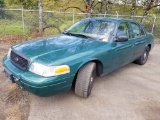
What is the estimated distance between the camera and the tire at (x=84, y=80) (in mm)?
3531

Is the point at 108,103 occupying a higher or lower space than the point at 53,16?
lower

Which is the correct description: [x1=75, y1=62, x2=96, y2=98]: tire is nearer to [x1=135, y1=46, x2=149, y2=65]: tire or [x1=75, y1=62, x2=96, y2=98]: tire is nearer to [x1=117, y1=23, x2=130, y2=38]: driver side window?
[x1=117, y1=23, x2=130, y2=38]: driver side window

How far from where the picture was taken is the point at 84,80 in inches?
140

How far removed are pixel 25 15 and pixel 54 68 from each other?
31.9 ft

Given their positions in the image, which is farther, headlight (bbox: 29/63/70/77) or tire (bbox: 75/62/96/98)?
tire (bbox: 75/62/96/98)

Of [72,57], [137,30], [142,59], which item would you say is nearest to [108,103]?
[72,57]

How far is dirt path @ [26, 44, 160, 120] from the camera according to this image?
10.7ft

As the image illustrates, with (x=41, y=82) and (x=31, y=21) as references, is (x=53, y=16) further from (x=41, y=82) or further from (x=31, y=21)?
(x=41, y=82)

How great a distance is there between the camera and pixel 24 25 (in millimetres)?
11516

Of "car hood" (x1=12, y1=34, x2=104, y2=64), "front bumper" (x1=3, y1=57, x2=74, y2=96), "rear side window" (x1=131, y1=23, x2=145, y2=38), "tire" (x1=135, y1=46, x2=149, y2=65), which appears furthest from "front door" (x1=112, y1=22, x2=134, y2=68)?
"front bumper" (x1=3, y1=57, x2=74, y2=96)

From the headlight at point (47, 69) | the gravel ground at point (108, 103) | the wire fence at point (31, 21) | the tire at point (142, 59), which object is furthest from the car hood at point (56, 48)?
the wire fence at point (31, 21)

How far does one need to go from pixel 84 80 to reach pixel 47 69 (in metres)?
0.82

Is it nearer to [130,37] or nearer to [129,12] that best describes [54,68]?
[130,37]

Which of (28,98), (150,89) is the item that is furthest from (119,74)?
(28,98)
